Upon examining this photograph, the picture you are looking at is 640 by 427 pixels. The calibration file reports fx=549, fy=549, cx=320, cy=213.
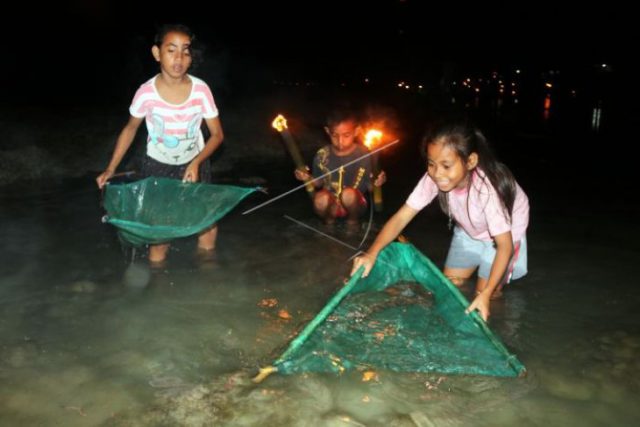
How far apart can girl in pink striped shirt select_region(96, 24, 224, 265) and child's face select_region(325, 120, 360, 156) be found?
1207 mm

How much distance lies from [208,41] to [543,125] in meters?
11.4

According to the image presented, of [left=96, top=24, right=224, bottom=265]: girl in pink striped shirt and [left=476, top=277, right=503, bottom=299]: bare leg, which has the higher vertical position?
[left=96, top=24, right=224, bottom=265]: girl in pink striped shirt

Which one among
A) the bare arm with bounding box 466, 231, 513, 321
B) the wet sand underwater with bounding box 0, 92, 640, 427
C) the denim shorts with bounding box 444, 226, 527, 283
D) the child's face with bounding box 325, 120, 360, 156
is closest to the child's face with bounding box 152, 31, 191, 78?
the wet sand underwater with bounding box 0, 92, 640, 427

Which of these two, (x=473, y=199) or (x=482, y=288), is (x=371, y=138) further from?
(x=473, y=199)

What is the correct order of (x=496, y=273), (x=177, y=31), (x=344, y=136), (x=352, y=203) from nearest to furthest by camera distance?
(x=496, y=273) → (x=177, y=31) → (x=344, y=136) → (x=352, y=203)

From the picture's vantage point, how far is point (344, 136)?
15.8 ft

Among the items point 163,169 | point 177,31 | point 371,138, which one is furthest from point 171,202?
point 371,138

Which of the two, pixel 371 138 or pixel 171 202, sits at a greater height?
pixel 371 138

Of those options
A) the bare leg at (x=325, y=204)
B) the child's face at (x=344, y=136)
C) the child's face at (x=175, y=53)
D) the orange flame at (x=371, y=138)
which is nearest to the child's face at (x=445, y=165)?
the child's face at (x=175, y=53)

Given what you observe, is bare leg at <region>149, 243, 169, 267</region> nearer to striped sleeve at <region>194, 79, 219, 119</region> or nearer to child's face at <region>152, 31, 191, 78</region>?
striped sleeve at <region>194, 79, 219, 119</region>

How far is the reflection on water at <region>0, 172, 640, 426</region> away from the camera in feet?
7.73

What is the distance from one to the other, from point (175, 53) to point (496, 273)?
8.08 ft

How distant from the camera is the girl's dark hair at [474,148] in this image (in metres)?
2.78

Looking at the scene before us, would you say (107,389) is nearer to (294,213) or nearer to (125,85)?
(294,213)
